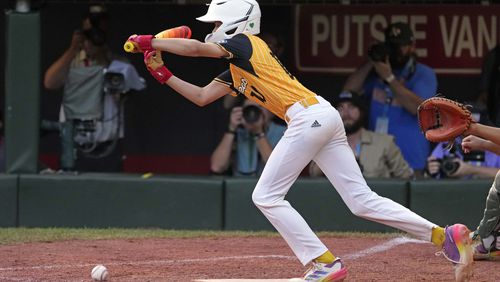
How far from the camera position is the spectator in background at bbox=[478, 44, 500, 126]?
10.3 meters

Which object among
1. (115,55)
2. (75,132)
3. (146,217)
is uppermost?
(115,55)

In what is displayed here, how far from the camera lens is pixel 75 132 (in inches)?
398

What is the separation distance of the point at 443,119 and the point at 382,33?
505 cm

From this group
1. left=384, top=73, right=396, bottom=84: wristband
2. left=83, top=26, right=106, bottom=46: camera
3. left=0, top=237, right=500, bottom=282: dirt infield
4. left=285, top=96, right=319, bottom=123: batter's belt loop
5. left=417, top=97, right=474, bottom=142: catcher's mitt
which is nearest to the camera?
left=417, top=97, right=474, bottom=142: catcher's mitt

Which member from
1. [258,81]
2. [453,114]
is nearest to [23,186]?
[258,81]

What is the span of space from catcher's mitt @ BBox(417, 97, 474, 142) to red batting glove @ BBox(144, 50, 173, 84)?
162cm

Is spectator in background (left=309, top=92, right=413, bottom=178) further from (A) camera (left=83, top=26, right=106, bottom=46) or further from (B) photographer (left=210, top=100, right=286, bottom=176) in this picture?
(A) camera (left=83, top=26, right=106, bottom=46)

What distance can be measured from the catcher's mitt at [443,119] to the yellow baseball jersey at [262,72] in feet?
2.70

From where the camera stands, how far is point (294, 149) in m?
6.39

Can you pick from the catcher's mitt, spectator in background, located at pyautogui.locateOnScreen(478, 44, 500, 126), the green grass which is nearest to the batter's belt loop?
the catcher's mitt

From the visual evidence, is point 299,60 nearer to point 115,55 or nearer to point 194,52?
point 115,55

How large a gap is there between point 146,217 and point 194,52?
3565 millimetres

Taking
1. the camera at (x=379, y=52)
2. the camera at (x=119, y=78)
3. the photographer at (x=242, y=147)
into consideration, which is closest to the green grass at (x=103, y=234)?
the photographer at (x=242, y=147)

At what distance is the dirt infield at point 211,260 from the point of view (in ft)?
22.7
